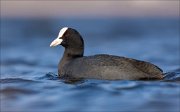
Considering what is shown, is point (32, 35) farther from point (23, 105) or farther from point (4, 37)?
point (23, 105)

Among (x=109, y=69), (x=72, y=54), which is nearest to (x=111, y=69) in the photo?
(x=109, y=69)

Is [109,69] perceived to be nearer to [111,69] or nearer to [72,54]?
[111,69]

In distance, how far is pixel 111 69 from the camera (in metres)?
14.2

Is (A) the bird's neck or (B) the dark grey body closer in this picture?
(B) the dark grey body

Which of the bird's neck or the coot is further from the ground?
the bird's neck

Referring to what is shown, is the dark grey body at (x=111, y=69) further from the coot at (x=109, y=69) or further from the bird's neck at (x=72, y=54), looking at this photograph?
the bird's neck at (x=72, y=54)

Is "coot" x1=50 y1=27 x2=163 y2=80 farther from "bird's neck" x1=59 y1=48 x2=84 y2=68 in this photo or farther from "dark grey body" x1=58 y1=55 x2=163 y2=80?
"bird's neck" x1=59 y1=48 x2=84 y2=68

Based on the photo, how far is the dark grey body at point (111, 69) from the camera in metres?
14.2

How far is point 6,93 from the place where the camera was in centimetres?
1314

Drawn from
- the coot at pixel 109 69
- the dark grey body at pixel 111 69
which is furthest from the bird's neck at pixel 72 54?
the dark grey body at pixel 111 69

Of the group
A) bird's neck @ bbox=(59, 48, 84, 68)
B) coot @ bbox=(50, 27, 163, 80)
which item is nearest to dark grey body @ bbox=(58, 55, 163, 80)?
coot @ bbox=(50, 27, 163, 80)

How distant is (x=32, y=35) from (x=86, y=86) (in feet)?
80.0

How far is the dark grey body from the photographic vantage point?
46.5ft

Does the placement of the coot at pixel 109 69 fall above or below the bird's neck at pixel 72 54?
below
